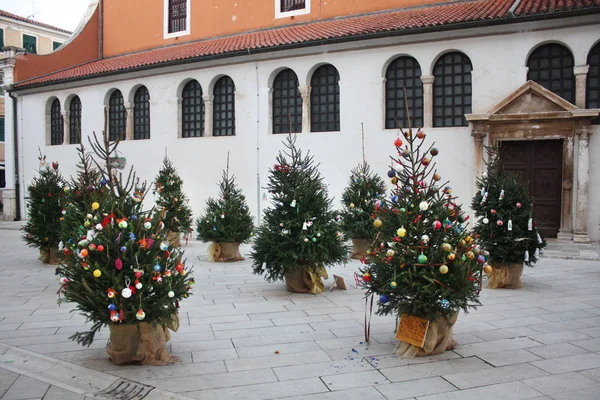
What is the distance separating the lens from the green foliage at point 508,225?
9.35 m

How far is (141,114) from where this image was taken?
23.0m

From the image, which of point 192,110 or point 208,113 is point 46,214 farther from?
point 192,110

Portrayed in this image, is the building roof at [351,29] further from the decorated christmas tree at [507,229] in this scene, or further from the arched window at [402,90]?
the decorated christmas tree at [507,229]

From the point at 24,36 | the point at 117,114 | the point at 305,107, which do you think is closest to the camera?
the point at 305,107

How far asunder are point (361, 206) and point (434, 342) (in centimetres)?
739

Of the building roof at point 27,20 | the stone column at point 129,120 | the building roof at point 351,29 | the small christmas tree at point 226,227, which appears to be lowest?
the small christmas tree at point 226,227

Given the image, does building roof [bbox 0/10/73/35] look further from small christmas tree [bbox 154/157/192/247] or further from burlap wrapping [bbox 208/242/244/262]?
burlap wrapping [bbox 208/242/244/262]

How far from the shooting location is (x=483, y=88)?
627 inches

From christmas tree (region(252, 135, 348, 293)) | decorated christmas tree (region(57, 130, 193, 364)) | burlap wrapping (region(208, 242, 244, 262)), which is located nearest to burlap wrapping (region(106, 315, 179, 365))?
decorated christmas tree (region(57, 130, 193, 364))

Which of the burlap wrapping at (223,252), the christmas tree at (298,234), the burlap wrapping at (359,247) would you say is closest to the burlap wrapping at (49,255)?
the burlap wrapping at (223,252)

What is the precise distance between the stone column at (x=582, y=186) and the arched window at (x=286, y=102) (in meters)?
8.79

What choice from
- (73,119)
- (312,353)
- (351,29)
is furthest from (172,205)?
(73,119)

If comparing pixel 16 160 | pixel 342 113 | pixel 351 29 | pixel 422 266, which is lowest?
pixel 422 266

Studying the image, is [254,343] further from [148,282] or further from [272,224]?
[272,224]
